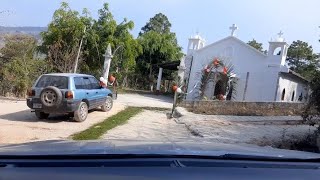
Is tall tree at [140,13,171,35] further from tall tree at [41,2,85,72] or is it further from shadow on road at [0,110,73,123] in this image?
shadow on road at [0,110,73,123]

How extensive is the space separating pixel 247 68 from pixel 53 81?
17.3 metres

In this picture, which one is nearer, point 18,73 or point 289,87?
point 18,73

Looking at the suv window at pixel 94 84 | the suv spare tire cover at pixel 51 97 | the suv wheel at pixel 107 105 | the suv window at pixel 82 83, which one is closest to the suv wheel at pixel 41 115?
the suv spare tire cover at pixel 51 97

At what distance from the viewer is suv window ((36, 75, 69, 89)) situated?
15000 millimetres

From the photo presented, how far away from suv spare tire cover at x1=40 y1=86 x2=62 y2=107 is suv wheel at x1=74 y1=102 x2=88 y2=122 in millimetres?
730

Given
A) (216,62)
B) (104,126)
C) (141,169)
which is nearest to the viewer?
(141,169)

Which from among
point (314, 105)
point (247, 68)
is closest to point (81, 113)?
point (314, 105)

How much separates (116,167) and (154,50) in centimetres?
4507

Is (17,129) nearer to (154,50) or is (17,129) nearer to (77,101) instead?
(77,101)

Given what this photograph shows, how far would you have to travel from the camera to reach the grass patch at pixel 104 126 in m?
11.9

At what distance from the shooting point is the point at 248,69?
29.8m

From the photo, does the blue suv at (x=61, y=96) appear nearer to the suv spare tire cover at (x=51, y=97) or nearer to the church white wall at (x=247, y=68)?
the suv spare tire cover at (x=51, y=97)

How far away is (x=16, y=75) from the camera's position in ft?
70.6

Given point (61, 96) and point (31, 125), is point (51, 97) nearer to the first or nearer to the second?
point (61, 96)
